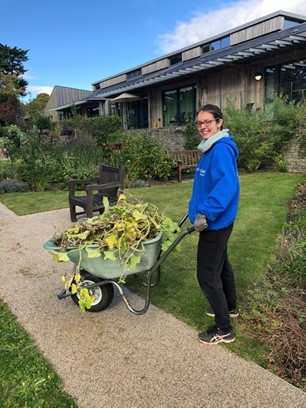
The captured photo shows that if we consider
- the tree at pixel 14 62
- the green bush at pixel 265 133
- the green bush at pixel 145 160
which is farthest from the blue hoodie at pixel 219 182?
the tree at pixel 14 62

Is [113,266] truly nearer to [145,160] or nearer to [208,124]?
[208,124]

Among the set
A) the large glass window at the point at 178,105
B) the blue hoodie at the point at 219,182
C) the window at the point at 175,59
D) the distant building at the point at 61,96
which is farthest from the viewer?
the distant building at the point at 61,96

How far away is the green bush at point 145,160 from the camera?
31.0ft

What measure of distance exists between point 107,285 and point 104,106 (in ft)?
89.7

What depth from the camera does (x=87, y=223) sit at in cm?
263

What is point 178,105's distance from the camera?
59.9 feet

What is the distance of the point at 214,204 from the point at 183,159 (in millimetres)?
8135

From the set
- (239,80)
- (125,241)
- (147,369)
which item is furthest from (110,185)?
(239,80)

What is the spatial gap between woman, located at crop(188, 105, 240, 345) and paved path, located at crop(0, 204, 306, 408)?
Result: 11.0 inches

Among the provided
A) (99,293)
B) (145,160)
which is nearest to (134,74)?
(145,160)

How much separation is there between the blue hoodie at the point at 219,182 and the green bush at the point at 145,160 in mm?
7241

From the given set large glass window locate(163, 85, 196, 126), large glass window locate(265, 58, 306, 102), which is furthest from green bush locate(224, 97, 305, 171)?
large glass window locate(163, 85, 196, 126)

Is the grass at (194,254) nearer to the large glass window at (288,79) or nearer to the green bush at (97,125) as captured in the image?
the green bush at (97,125)

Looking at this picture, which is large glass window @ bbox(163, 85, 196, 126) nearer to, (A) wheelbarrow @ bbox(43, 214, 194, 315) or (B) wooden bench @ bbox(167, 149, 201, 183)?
(B) wooden bench @ bbox(167, 149, 201, 183)
